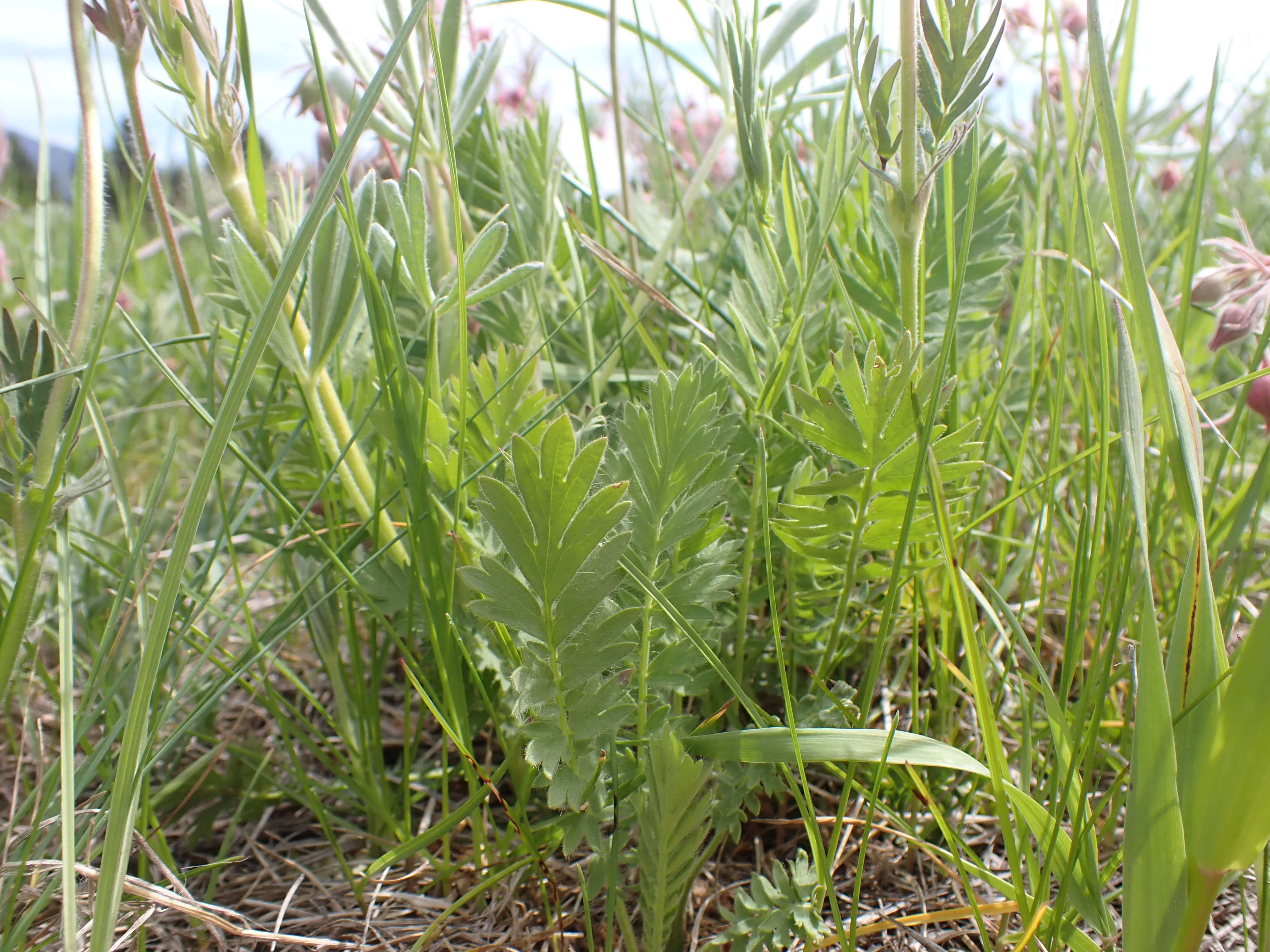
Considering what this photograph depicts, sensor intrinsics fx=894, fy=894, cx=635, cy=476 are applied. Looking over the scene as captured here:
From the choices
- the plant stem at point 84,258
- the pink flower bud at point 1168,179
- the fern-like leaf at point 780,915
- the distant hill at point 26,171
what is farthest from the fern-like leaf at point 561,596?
the distant hill at point 26,171

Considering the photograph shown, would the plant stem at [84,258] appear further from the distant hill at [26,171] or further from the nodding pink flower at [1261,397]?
the distant hill at [26,171]

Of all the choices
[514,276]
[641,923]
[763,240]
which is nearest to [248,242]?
[514,276]

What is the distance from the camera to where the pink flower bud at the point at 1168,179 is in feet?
6.57

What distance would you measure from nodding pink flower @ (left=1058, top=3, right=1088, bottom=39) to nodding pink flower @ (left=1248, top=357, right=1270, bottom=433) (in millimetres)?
1493

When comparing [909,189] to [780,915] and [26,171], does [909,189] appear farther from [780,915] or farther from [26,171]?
[26,171]

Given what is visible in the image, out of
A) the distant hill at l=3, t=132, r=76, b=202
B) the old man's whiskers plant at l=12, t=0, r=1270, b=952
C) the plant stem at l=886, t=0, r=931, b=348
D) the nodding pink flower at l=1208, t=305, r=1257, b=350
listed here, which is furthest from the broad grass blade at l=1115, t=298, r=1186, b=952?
the distant hill at l=3, t=132, r=76, b=202

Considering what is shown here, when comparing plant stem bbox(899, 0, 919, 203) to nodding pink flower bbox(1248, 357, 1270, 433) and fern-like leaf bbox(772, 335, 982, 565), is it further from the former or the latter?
nodding pink flower bbox(1248, 357, 1270, 433)

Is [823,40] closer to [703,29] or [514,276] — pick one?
[703,29]

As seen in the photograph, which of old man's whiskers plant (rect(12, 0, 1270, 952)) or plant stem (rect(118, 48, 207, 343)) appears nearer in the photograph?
old man's whiskers plant (rect(12, 0, 1270, 952))

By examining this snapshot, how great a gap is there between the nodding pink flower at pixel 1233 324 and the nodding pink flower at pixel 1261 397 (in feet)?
0.14

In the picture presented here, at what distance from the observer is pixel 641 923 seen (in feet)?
2.59

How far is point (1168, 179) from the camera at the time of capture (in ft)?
6.59

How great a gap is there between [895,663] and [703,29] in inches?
30.1

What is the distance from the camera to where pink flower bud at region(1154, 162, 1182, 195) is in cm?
200
